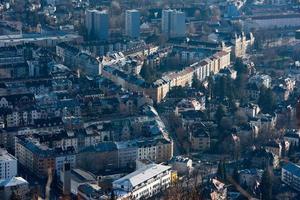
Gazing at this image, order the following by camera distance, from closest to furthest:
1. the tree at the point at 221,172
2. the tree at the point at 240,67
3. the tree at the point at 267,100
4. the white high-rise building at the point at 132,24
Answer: the tree at the point at 221,172, the tree at the point at 267,100, the tree at the point at 240,67, the white high-rise building at the point at 132,24

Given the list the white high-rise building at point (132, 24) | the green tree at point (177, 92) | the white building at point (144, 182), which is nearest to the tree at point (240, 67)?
the green tree at point (177, 92)

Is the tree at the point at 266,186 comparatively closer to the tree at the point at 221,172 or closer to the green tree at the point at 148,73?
the tree at the point at 221,172

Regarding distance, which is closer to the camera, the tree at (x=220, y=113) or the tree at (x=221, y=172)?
the tree at (x=221, y=172)

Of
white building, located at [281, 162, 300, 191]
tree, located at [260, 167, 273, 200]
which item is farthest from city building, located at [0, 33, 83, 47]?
tree, located at [260, 167, 273, 200]

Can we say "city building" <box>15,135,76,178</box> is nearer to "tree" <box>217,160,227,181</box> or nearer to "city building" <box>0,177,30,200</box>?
"city building" <box>0,177,30,200</box>

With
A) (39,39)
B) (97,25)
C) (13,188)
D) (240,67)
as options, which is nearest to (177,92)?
(240,67)

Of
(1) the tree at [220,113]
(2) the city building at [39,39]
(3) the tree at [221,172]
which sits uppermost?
(2) the city building at [39,39]
